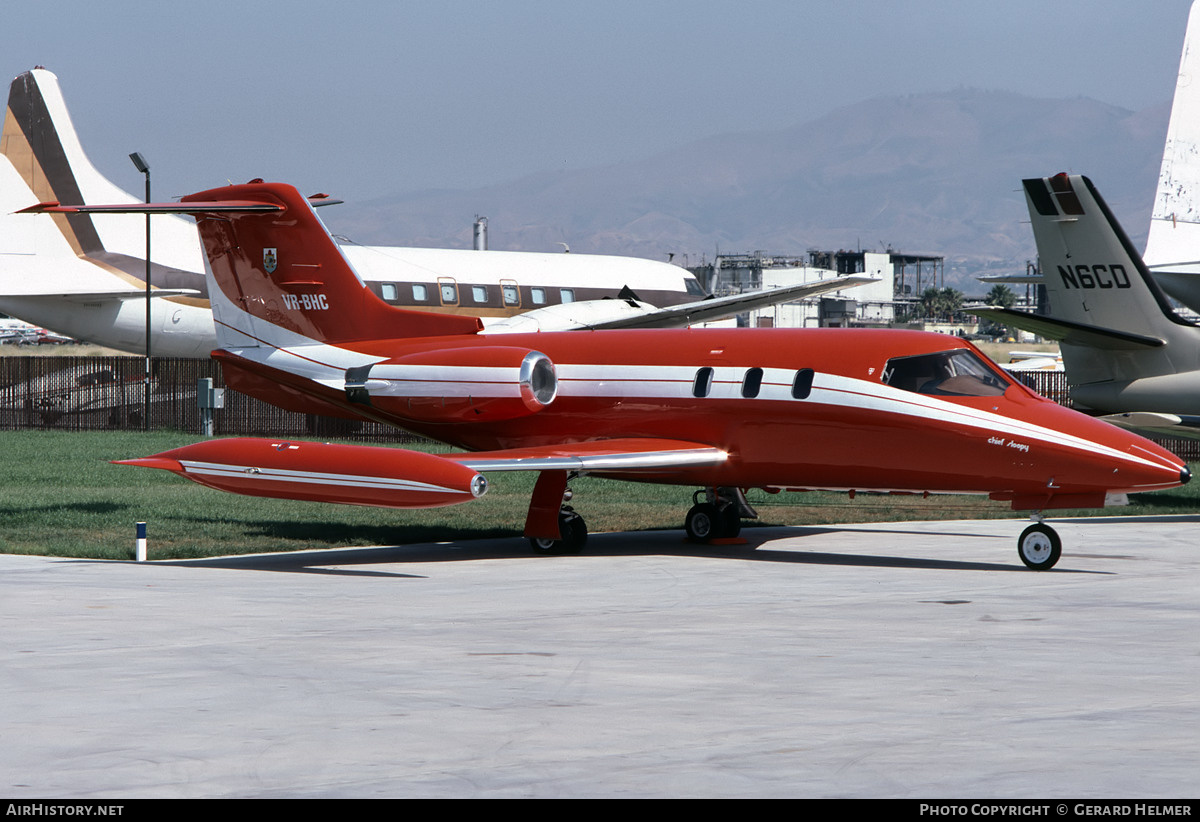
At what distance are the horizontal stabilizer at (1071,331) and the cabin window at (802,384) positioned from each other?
202 inches

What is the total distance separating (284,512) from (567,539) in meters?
6.59

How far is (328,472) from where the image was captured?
1641 centimetres

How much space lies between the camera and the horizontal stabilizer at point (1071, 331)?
22073 mm

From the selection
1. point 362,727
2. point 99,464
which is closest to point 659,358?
point 362,727

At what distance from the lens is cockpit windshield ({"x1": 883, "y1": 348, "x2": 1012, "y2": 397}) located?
17.0 m

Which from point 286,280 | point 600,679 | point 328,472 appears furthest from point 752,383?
point 600,679

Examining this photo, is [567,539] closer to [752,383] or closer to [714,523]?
[714,523]

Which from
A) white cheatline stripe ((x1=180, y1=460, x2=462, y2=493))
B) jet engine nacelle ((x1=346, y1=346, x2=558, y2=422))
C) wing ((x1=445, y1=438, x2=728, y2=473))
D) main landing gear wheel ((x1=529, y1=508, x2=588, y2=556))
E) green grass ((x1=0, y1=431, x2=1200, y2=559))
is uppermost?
jet engine nacelle ((x1=346, y1=346, x2=558, y2=422))

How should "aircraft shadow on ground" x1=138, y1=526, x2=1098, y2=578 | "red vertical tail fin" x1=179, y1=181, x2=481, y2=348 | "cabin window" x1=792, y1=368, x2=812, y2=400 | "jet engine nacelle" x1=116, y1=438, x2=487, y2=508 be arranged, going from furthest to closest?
1. "red vertical tail fin" x1=179, y1=181, x2=481, y2=348
2. "cabin window" x1=792, y1=368, x2=812, y2=400
3. "aircraft shadow on ground" x1=138, y1=526, x2=1098, y2=578
4. "jet engine nacelle" x1=116, y1=438, x2=487, y2=508

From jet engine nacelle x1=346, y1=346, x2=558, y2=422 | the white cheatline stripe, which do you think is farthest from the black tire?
the white cheatline stripe

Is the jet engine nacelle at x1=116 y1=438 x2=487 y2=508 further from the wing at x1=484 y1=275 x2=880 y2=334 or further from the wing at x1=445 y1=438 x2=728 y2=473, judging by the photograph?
the wing at x1=484 y1=275 x2=880 y2=334

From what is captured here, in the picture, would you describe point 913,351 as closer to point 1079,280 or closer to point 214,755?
point 1079,280

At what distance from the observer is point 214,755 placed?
23.9ft

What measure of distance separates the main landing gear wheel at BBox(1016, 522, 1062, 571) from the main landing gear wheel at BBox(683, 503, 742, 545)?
4.45 metres
